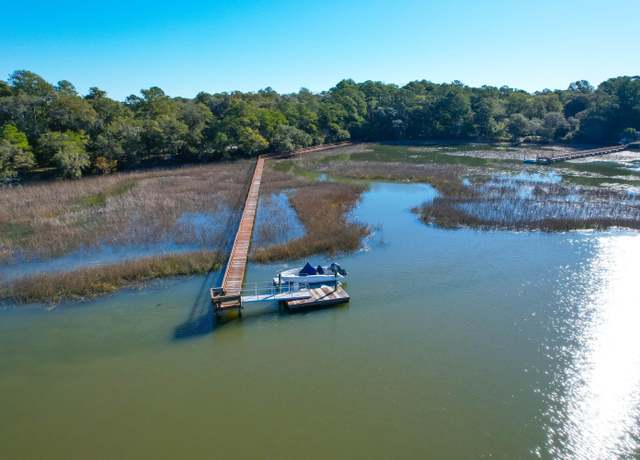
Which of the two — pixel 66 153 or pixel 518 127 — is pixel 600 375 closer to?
pixel 66 153

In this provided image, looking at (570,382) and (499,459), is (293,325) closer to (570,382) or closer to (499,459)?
(499,459)

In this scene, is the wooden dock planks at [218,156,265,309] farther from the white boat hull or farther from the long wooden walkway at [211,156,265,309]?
the white boat hull

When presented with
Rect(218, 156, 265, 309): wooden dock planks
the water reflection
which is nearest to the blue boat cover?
Rect(218, 156, 265, 309): wooden dock planks

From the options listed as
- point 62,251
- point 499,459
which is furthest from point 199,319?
point 62,251

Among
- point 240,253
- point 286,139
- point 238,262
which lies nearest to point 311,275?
point 238,262

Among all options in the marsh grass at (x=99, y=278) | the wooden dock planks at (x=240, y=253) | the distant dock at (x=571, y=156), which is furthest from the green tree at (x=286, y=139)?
the marsh grass at (x=99, y=278)

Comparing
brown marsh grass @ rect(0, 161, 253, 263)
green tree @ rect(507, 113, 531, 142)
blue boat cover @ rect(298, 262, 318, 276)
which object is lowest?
blue boat cover @ rect(298, 262, 318, 276)

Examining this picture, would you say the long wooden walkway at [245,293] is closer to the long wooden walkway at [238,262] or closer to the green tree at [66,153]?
the long wooden walkway at [238,262]
